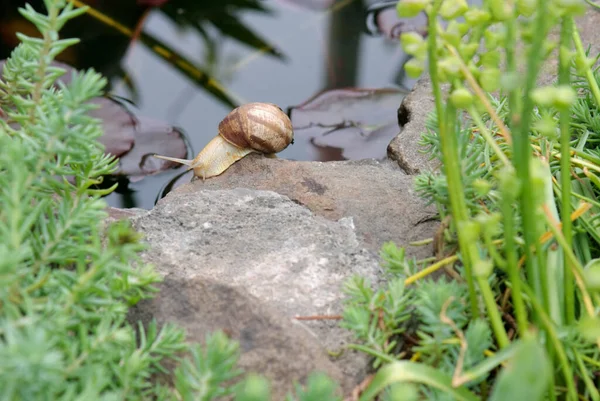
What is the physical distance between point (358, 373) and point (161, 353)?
270 millimetres

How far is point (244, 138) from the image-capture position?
182 cm

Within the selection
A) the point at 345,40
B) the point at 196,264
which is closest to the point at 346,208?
the point at 196,264

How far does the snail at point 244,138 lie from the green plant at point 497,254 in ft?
2.78

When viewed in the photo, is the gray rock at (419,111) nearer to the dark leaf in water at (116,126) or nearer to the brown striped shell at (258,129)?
the brown striped shell at (258,129)

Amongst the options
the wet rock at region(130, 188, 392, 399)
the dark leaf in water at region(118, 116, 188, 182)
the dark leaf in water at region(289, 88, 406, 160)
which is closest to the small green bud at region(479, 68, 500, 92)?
the wet rock at region(130, 188, 392, 399)

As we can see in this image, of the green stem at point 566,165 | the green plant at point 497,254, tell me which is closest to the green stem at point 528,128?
the green plant at point 497,254

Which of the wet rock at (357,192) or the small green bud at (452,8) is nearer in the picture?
the small green bud at (452,8)

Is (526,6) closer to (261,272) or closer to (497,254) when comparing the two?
(497,254)

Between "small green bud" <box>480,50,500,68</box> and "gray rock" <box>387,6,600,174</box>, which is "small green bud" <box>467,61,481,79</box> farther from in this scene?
"gray rock" <box>387,6,600,174</box>

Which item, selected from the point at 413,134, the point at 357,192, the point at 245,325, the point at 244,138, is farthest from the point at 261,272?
the point at 244,138

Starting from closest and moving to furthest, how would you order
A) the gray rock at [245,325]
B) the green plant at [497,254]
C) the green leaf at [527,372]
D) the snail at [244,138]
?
the green leaf at [527,372] → the green plant at [497,254] → the gray rock at [245,325] → the snail at [244,138]

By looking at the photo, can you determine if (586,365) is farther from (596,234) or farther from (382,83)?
(382,83)

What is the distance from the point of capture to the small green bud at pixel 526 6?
0.65 m

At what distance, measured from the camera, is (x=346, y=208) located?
125 cm
